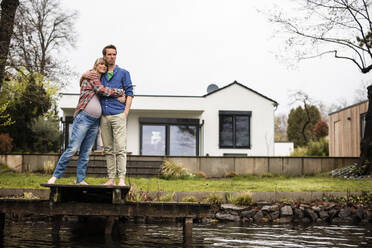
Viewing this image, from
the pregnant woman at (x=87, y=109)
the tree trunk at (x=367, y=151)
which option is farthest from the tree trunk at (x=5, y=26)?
the tree trunk at (x=367, y=151)

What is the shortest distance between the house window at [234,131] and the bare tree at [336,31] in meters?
6.02

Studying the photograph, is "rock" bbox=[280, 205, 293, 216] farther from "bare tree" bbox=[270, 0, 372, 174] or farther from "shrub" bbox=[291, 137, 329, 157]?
"shrub" bbox=[291, 137, 329, 157]

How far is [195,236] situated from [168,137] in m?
13.2

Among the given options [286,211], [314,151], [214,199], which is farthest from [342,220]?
[314,151]

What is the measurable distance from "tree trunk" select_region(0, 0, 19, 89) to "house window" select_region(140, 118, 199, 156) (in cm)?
983

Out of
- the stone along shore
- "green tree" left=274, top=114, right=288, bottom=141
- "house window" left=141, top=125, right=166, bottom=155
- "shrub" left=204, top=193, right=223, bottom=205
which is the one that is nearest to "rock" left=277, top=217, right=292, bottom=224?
the stone along shore

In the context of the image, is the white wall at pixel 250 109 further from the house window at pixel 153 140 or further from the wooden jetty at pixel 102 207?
the wooden jetty at pixel 102 207

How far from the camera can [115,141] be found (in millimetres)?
5594

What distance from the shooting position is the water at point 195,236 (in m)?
5.84

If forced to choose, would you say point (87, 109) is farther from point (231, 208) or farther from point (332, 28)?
point (332, 28)

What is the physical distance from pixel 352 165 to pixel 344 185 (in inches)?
134

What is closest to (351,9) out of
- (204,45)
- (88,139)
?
(88,139)

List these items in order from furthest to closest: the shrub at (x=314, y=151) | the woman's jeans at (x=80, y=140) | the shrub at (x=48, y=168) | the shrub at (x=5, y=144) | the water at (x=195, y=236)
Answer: the shrub at (x=314, y=151) < the shrub at (x=5, y=144) < the shrub at (x=48, y=168) < the water at (x=195, y=236) < the woman's jeans at (x=80, y=140)

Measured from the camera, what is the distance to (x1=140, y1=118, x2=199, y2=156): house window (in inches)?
775
